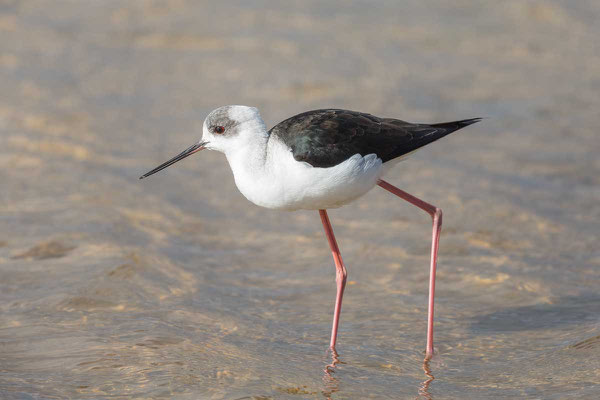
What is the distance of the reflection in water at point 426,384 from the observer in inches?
182

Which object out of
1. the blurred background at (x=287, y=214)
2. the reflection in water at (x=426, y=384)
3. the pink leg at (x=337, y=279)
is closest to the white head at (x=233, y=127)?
the pink leg at (x=337, y=279)

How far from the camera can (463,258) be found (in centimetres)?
660

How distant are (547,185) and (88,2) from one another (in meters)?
6.71

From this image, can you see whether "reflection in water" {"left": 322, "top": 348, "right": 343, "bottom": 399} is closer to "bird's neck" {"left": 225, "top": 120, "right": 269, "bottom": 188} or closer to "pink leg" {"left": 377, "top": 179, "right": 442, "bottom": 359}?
"pink leg" {"left": 377, "top": 179, "right": 442, "bottom": 359}

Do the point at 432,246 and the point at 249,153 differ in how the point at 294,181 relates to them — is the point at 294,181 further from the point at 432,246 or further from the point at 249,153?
the point at 432,246

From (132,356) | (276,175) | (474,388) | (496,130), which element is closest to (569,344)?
(474,388)

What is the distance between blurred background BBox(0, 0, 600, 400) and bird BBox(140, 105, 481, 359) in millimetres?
592

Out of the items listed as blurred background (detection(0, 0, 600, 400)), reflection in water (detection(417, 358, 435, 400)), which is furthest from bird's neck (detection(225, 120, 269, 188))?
reflection in water (detection(417, 358, 435, 400))

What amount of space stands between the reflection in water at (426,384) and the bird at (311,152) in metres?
0.12

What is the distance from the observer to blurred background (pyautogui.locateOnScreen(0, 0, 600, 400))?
4.98 meters

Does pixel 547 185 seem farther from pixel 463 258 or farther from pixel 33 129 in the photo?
pixel 33 129

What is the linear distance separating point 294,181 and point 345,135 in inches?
17.9

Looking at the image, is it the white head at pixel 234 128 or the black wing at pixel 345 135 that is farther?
the white head at pixel 234 128

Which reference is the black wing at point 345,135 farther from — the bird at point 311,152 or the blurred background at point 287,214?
the blurred background at point 287,214
